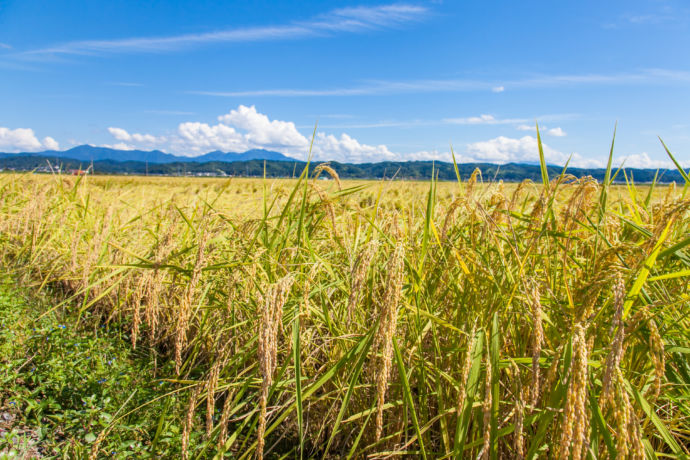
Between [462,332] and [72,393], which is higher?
[462,332]

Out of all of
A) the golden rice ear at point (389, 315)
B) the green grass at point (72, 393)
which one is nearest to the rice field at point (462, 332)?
the golden rice ear at point (389, 315)

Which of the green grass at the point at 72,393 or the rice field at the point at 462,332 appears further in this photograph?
the green grass at the point at 72,393

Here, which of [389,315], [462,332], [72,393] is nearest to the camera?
[389,315]

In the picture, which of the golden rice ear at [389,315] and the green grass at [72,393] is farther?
the green grass at [72,393]

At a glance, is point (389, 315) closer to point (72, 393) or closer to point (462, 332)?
point (462, 332)

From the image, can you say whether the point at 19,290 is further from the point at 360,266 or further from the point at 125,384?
the point at 360,266

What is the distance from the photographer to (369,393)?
1.76 m

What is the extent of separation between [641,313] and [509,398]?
753 millimetres

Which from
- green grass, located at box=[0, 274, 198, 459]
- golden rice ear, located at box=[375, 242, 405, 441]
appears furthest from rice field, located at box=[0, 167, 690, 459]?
green grass, located at box=[0, 274, 198, 459]

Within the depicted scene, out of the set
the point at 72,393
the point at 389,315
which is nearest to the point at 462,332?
the point at 389,315

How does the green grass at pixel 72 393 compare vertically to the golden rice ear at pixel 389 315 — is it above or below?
below

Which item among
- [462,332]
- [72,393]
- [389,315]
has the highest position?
[389,315]

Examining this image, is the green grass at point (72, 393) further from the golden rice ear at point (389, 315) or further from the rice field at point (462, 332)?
the golden rice ear at point (389, 315)

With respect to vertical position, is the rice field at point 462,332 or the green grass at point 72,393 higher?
the rice field at point 462,332
